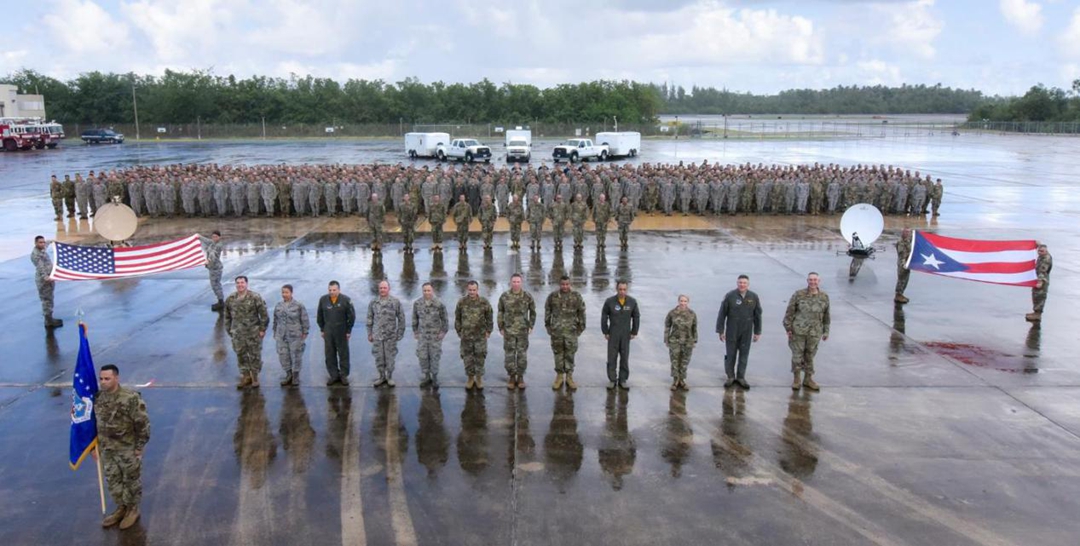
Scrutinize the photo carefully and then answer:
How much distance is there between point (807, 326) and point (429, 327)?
471cm

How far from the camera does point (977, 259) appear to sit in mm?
13445

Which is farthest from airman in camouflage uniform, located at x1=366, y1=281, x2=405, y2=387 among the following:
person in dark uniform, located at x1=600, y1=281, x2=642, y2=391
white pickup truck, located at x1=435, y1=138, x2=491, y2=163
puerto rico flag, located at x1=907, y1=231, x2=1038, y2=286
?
white pickup truck, located at x1=435, y1=138, x2=491, y2=163

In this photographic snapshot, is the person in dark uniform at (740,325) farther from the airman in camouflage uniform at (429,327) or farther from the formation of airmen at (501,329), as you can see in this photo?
the airman in camouflage uniform at (429,327)

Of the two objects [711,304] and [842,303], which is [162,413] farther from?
[842,303]

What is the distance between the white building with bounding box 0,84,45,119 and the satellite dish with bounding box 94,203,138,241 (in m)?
68.6

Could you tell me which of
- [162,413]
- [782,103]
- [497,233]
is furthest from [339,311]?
[782,103]

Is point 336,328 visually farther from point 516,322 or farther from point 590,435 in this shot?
point 590,435

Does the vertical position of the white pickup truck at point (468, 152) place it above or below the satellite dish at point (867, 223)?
above

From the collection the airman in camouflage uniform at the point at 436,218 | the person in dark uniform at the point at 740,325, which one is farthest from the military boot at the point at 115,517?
the airman in camouflage uniform at the point at 436,218

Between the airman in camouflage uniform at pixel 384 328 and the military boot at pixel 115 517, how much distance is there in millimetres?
3461

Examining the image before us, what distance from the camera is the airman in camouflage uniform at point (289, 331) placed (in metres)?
9.50

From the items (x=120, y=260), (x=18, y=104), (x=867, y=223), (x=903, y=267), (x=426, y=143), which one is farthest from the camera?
(x=18, y=104)

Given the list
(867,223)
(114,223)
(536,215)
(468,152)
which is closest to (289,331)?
(114,223)

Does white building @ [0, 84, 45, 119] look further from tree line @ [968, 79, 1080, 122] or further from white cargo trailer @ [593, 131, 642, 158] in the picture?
tree line @ [968, 79, 1080, 122]
